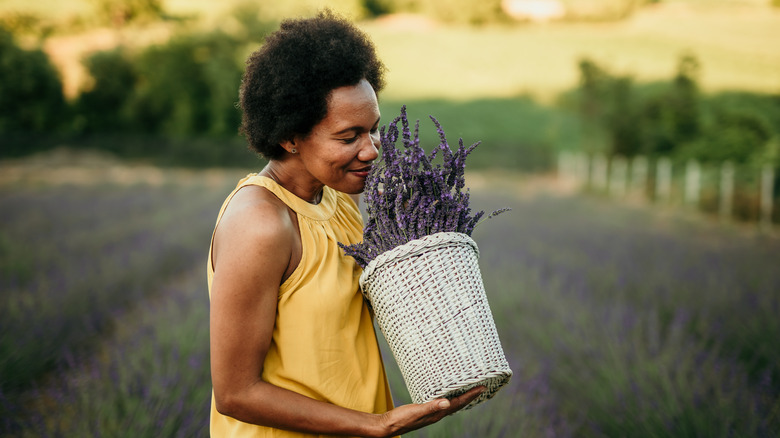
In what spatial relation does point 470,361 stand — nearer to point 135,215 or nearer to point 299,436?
point 299,436

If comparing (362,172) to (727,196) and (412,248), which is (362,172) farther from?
(727,196)

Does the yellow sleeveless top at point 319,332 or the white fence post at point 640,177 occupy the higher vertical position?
the yellow sleeveless top at point 319,332

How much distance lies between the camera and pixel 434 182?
1479 mm

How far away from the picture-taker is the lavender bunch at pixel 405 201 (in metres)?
1.43

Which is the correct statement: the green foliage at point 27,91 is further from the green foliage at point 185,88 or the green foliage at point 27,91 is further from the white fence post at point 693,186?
the white fence post at point 693,186

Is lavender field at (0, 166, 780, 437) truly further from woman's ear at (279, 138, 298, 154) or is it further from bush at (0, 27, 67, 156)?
bush at (0, 27, 67, 156)

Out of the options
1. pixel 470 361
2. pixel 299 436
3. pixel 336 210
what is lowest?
pixel 299 436

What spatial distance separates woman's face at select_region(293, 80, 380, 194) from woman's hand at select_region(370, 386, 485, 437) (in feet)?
1.89

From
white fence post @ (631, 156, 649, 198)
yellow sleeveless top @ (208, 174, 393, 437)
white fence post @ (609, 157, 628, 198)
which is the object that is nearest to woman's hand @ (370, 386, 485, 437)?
yellow sleeveless top @ (208, 174, 393, 437)

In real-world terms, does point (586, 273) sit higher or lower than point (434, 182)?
lower

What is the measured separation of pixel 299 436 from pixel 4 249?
20.7 ft

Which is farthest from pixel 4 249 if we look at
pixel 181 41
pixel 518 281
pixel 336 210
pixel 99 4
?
pixel 99 4

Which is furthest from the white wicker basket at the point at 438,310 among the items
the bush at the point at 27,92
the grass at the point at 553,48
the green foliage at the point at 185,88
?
the green foliage at the point at 185,88

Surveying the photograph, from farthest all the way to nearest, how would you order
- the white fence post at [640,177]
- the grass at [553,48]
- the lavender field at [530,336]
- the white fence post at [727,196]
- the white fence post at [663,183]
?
the grass at [553,48], the white fence post at [640,177], the white fence post at [663,183], the white fence post at [727,196], the lavender field at [530,336]
